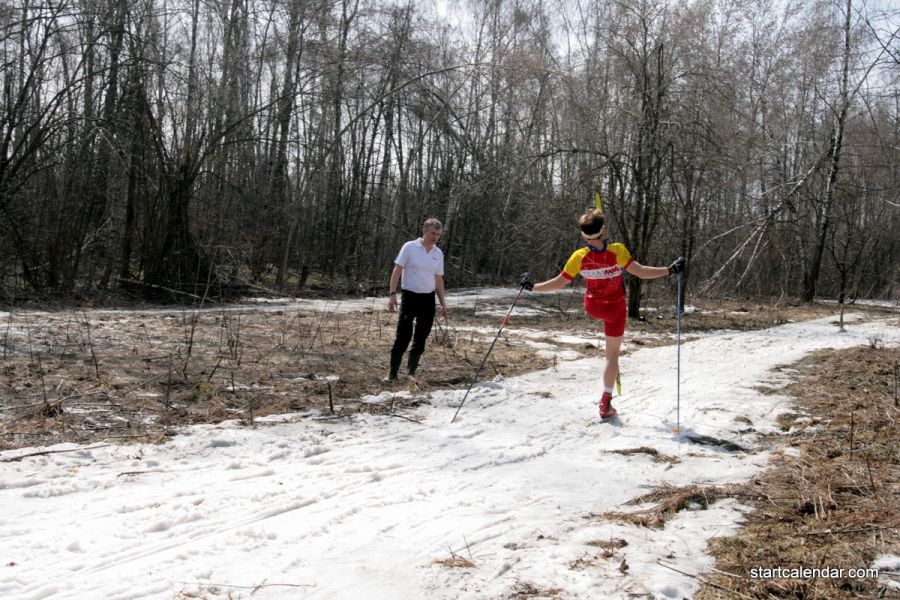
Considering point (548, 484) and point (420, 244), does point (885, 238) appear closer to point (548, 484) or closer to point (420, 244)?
point (420, 244)

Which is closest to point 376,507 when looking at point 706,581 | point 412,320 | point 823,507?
point 706,581

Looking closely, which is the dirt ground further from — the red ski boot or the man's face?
the red ski boot

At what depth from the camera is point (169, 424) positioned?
5.18 m

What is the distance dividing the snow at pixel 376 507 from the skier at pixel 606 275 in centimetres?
51

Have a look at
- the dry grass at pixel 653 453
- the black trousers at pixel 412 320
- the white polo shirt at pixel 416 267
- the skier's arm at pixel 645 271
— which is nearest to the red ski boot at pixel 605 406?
the dry grass at pixel 653 453

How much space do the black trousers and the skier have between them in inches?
67.8

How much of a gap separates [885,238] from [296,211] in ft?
88.5

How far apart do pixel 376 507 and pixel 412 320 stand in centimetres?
376

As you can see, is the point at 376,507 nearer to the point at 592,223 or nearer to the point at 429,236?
the point at 592,223

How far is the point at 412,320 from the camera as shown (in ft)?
24.0

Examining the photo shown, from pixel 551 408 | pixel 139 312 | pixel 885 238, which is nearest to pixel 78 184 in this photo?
pixel 139 312

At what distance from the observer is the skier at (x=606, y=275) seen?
18.9 feet

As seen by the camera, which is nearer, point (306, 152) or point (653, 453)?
point (653, 453)

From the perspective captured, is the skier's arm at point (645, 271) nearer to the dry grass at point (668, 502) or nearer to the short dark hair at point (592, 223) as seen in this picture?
the short dark hair at point (592, 223)
